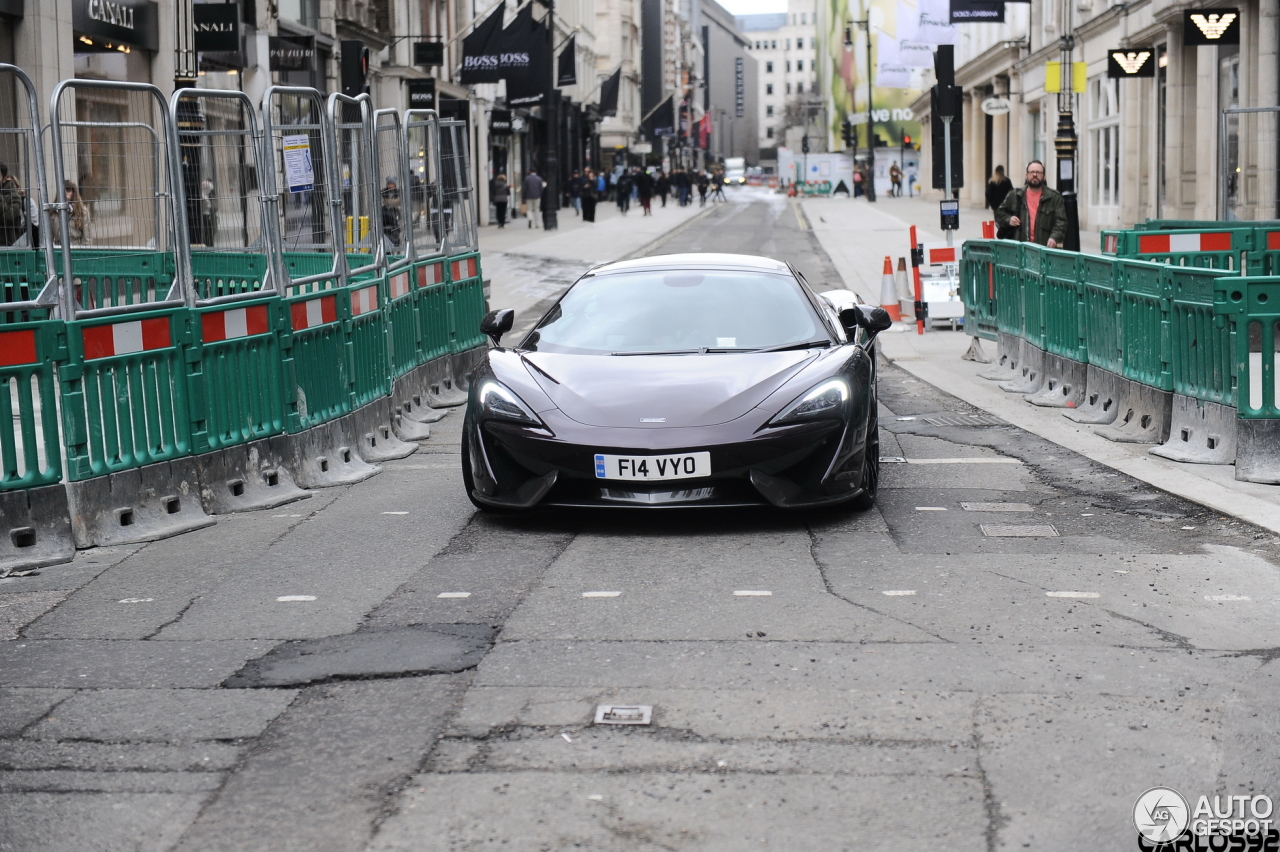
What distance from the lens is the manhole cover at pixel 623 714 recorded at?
474 cm

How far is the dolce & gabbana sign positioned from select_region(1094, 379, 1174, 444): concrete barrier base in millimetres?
16313

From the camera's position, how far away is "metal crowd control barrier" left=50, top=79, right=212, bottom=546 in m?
7.68

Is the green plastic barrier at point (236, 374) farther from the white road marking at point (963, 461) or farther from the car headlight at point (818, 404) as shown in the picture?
the white road marking at point (963, 461)

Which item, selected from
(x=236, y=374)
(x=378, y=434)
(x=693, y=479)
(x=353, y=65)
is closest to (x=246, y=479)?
→ (x=236, y=374)

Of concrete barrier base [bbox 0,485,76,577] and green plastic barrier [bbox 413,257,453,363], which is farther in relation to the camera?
green plastic barrier [bbox 413,257,453,363]

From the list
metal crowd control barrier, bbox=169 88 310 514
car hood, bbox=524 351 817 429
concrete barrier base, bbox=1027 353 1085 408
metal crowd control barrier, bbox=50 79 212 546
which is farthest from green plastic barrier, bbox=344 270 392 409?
concrete barrier base, bbox=1027 353 1085 408

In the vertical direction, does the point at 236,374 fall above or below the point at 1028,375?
above

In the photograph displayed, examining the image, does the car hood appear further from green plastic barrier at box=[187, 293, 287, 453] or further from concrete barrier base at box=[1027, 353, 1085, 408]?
concrete barrier base at box=[1027, 353, 1085, 408]

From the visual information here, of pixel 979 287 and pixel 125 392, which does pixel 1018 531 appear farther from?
pixel 979 287

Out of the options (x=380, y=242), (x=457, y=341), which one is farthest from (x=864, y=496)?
(x=457, y=341)

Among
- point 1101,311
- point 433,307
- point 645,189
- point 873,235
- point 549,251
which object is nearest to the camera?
point 1101,311

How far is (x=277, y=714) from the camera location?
4.91 metres

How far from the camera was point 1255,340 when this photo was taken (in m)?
8.95

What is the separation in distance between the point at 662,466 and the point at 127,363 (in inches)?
106
